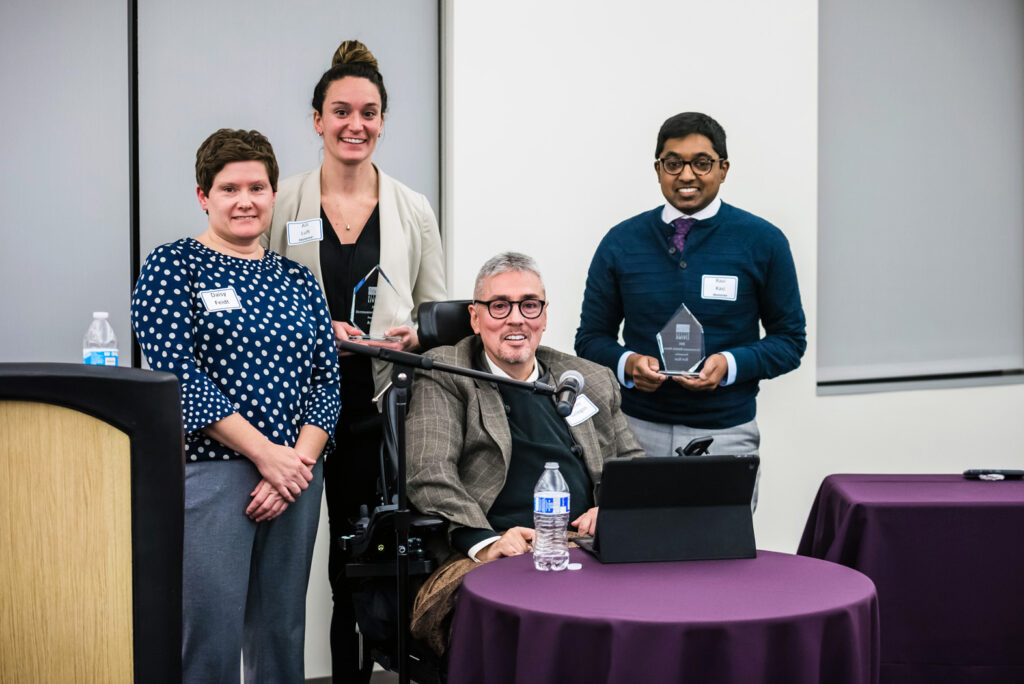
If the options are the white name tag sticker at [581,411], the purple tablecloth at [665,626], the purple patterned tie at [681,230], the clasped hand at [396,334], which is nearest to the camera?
the purple tablecloth at [665,626]

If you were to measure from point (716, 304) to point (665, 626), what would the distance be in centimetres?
161

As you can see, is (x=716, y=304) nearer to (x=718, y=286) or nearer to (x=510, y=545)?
(x=718, y=286)

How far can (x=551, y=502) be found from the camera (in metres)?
1.97

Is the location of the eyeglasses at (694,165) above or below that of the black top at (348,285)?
above

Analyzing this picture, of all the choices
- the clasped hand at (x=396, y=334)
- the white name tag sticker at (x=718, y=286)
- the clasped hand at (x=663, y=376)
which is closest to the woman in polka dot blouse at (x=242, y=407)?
the clasped hand at (x=396, y=334)

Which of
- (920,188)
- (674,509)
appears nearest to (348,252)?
(674,509)

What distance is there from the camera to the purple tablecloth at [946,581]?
100 inches

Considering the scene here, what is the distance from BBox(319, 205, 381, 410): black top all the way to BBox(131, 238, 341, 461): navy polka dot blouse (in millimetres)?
380

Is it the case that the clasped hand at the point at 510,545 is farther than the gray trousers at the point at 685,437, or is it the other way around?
the gray trousers at the point at 685,437

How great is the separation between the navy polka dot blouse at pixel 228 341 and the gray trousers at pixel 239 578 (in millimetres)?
88

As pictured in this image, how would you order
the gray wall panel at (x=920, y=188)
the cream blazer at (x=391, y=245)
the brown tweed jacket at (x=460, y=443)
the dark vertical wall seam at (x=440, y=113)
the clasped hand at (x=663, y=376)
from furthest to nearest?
the gray wall panel at (x=920, y=188), the dark vertical wall seam at (x=440, y=113), the clasped hand at (x=663, y=376), the cream blazer at (x=391, y=245), the brown tweed jacket at (x=460, y=443)

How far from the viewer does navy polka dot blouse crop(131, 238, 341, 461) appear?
7.00 feet

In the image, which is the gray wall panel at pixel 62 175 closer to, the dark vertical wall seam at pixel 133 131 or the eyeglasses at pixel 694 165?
the dark vertical wall seam at pixel 133 131

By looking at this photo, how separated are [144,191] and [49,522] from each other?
2.80 meters
